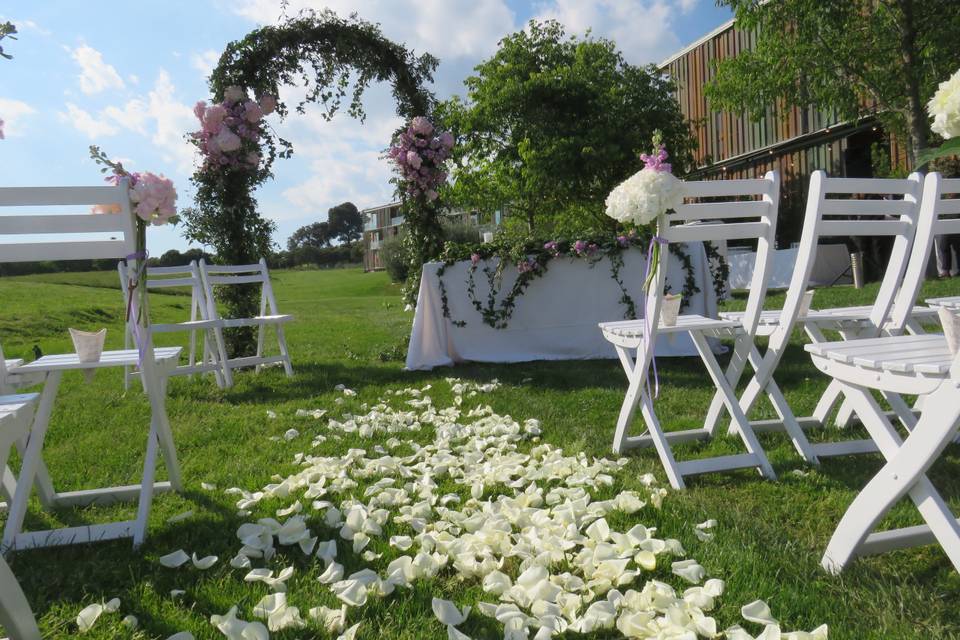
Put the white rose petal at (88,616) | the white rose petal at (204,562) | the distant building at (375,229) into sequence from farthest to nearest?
the distant building at (375,229) → the white rose petal at (204,562) → the white rose petal at (88,616)

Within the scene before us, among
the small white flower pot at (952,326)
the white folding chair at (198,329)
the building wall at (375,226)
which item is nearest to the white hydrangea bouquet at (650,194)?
the small white flower pot at (952,326)

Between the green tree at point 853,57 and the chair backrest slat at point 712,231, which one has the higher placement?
the green tree at point 853,57

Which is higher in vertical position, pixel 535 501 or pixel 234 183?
pixel 234 183

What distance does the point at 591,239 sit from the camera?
592cm

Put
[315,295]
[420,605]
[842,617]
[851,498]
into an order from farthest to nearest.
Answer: [315,295] < [851,498] < [420,605] < [842,617]

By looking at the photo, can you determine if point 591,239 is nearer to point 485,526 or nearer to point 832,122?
point 485,526

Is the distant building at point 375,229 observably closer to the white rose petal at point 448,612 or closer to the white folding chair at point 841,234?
the white folding chair at point 841,234

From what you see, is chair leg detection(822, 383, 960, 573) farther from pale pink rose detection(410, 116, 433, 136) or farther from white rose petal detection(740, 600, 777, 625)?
pale pink rose detection(410, 116, 433, 136)

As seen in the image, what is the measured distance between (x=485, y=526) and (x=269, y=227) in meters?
5.58

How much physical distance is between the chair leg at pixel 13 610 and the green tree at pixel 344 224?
263ft

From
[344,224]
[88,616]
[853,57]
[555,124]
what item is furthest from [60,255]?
[344,224]

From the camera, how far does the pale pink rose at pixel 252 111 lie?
6.58 meters

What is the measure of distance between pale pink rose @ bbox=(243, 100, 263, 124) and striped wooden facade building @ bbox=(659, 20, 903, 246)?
9.51 meters

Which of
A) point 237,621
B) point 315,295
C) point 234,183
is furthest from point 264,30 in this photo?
point 315,295
